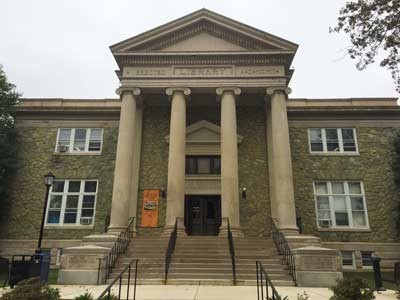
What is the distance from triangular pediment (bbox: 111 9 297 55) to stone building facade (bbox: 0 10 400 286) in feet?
0.20

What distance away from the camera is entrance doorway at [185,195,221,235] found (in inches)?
739

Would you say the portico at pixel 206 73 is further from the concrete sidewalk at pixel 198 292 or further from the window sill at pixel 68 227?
the concrete sidewalk at pixel 198 292

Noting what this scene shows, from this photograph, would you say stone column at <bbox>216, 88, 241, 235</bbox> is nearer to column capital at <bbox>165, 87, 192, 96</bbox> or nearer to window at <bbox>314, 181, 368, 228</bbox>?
column capital at <bbox>165, 87, 192, 96</bbox>

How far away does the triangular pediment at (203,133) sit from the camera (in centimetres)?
2019

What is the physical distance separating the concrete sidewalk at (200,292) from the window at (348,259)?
8.12m

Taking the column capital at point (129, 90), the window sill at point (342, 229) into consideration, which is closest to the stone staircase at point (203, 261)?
the window sill at point (342, 229)

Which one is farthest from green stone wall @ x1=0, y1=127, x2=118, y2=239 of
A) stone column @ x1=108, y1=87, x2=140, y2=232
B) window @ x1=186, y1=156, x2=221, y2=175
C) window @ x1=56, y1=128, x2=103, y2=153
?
window @ x1=186, y1=156, x2=221, y2=175

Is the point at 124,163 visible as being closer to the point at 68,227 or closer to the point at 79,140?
the point at 79,140

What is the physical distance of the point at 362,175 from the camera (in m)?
19.3

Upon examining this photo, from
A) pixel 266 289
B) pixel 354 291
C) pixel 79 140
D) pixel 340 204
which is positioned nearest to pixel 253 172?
pixel 340 204

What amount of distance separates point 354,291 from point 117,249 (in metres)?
10.0

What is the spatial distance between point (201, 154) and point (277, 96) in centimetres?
568

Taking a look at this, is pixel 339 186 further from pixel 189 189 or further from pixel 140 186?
pixel 140 186

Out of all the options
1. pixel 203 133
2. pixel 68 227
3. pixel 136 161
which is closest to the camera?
pixel 68 227
